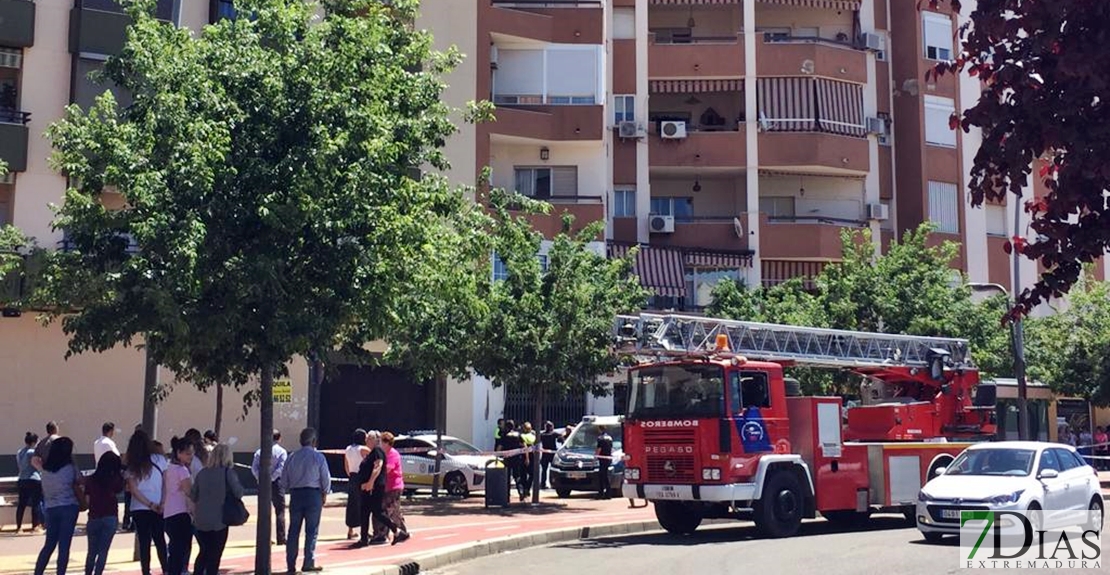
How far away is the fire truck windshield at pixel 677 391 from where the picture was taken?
1902 centimetres

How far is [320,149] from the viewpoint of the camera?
1330 cm

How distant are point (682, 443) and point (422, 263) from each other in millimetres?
6274

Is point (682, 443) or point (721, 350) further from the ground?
point (721, 350)

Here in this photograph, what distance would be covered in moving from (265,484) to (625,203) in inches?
1127

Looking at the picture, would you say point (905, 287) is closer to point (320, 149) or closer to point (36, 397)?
point (36, 397)

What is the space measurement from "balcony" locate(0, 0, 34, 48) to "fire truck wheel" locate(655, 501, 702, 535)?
1783 centimetres

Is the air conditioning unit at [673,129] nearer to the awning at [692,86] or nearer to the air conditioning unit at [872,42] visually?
the awning at [692,86]

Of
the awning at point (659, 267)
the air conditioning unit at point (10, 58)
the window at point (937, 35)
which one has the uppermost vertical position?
the window at point (937, 35)

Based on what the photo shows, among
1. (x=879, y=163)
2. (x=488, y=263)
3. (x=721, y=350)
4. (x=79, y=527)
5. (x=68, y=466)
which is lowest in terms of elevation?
(x=79, y=527)

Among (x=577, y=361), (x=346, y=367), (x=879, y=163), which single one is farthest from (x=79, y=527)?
(x=879, y=163)

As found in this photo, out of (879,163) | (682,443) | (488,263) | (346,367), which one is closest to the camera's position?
(682,443)

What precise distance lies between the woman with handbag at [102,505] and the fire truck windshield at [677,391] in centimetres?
906

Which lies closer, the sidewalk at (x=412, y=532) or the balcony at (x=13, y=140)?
the sidewalk at (x=412, y=532)

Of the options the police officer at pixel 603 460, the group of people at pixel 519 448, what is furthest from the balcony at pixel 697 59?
the group of people at pixel 519 448
